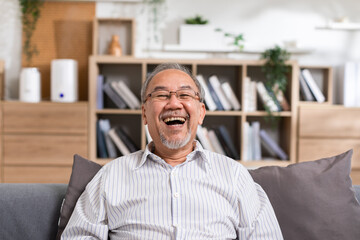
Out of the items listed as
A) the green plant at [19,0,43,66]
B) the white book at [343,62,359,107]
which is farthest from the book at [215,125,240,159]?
the green plant at [19,0,43,66]

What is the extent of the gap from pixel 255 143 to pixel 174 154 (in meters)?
2.04

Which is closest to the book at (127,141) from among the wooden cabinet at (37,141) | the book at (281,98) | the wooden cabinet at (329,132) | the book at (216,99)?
the wooden cabinet at (37,141)

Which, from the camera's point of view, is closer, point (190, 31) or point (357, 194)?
point (357, 194)

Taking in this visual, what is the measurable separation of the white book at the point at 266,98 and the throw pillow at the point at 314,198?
6.02 feet

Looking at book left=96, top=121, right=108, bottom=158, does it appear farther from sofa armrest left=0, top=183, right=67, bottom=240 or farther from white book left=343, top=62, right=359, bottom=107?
white book left=343, top=62, right=359, bottom=107

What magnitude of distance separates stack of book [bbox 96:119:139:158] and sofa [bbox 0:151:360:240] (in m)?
1.88

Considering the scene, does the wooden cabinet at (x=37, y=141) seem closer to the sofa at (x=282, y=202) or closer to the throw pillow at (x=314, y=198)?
the sofa at (x=282, y=202)

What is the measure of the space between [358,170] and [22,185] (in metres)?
2.76

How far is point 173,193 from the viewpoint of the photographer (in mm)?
1428

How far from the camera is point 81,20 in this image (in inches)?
147

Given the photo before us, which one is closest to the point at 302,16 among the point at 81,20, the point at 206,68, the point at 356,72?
the point at 356,72

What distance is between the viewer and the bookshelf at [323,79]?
11.9 ft

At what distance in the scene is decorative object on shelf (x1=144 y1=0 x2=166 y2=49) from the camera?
3.71 meters

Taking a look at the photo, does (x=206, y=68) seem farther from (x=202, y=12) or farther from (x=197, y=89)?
(x=197, y=89)
